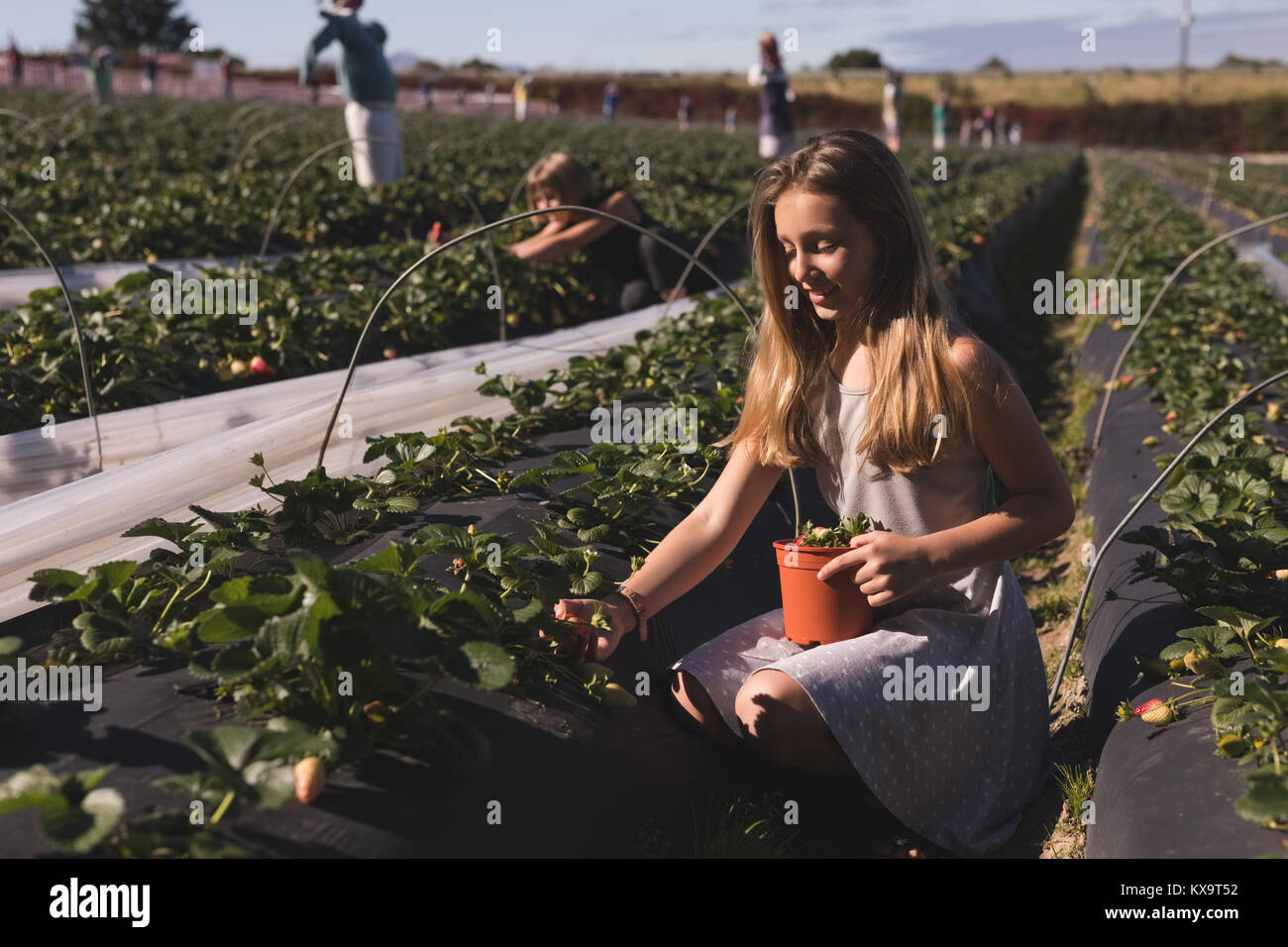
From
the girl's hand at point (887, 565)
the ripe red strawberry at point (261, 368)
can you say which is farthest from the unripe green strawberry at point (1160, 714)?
the ripe red strawberry at point (261, 368)

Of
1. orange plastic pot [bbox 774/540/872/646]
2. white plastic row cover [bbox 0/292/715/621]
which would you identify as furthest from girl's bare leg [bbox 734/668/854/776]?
white plastic row cover [bbox 0/292/715/621]

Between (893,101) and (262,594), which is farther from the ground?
(893,101)

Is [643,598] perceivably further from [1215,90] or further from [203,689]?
[1215,90]

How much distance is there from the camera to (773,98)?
34.8 feet

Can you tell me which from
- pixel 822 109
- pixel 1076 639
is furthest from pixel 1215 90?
pixel 1076 639

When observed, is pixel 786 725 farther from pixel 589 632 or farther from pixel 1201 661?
pixel 1201 661

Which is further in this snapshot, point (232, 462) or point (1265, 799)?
point (232, 462)

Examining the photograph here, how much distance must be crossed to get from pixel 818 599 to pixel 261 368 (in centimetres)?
290

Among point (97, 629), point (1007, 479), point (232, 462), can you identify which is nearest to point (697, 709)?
point (1007, 479)

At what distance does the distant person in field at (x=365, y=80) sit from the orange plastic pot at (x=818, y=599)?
6.43 m

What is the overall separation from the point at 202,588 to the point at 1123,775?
174cm

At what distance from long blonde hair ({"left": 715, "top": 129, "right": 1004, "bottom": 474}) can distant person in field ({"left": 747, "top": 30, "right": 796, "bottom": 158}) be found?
8465 millimetres

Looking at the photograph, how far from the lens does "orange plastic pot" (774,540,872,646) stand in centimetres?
203

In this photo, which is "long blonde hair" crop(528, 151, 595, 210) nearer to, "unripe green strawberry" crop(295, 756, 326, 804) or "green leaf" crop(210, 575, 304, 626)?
"green leaf" crop(210, 575, 304, 626)
